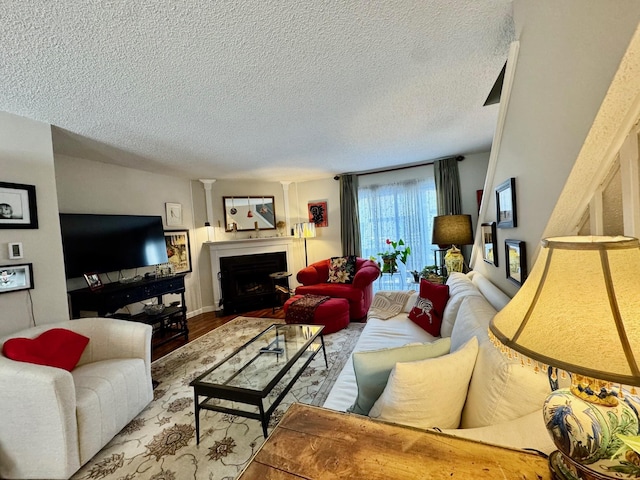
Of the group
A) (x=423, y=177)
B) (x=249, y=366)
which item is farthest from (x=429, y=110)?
(x=249, y=366)

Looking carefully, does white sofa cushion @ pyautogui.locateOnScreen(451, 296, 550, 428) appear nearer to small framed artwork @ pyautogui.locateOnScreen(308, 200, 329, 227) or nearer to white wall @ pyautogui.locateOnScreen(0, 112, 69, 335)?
white wall @ pyautogui.locateOnScreen(0, 112, 69, 335)

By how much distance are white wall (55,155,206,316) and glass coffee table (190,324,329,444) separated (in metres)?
2.30

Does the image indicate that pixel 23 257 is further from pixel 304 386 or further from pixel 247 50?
pixel 304 386

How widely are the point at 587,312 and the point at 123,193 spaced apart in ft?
14.6

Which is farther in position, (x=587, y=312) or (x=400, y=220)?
(x=400, y=220)

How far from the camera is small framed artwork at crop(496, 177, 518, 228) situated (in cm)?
144

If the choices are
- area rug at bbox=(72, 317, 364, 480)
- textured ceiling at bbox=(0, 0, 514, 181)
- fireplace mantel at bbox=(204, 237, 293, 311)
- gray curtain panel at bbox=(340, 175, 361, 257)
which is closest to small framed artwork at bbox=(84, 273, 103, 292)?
area rug at bbox=(72, 317, 364, 480)

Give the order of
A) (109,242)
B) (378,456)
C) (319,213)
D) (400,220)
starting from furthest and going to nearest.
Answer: (319,213)
(400,220)
(109,242)
(378,456)

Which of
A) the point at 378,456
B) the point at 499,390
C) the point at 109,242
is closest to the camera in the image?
the point at 378,456

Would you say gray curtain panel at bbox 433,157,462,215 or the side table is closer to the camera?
gray curtain panel at bbox 433,157,462,215

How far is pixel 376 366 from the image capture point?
1.10 metres

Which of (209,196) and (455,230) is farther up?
(209,196)

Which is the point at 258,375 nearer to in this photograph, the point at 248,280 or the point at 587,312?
the point at 587,312

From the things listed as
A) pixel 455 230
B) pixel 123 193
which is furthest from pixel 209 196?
pixel 455 230
